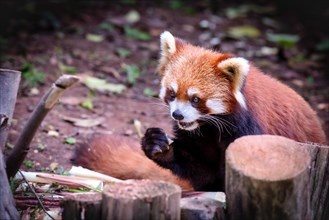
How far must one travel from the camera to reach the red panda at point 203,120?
3.98m

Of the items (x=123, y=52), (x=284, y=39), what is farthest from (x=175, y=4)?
(x=123, y=52)

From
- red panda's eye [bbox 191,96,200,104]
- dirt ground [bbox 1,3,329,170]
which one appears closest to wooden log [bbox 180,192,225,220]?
red panda's eye [bbox 191,96,200,104]

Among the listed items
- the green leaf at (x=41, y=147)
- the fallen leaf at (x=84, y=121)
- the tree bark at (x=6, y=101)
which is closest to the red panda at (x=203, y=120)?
the green leaf at (x=41, y=147)

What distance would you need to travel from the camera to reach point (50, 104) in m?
3.37

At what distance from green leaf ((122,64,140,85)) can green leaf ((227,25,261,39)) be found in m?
2.28

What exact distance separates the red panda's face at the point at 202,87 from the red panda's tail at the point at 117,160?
0.67 metres

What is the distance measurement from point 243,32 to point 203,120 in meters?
5.49

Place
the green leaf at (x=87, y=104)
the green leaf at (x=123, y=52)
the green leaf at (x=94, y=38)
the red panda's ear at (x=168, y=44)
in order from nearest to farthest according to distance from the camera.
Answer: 1. the red panda's ear at (x=168, y=44)
2. the green leaf at (x=87, y=104)
3. the green leaf at (x=123, y=52)
4. the green leaf at (x=94, y=38)

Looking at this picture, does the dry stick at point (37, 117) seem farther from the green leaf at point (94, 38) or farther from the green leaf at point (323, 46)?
the green leaf at point (323, 46)

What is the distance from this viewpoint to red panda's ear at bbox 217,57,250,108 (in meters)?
3.88

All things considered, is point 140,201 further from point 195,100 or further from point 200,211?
point 195,100

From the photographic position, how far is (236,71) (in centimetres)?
390

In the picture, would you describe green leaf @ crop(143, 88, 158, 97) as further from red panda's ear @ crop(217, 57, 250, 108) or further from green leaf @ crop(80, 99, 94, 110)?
red panda's ear @ crop(217, 57, 250, 108)

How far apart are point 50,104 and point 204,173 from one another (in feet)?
4.91
